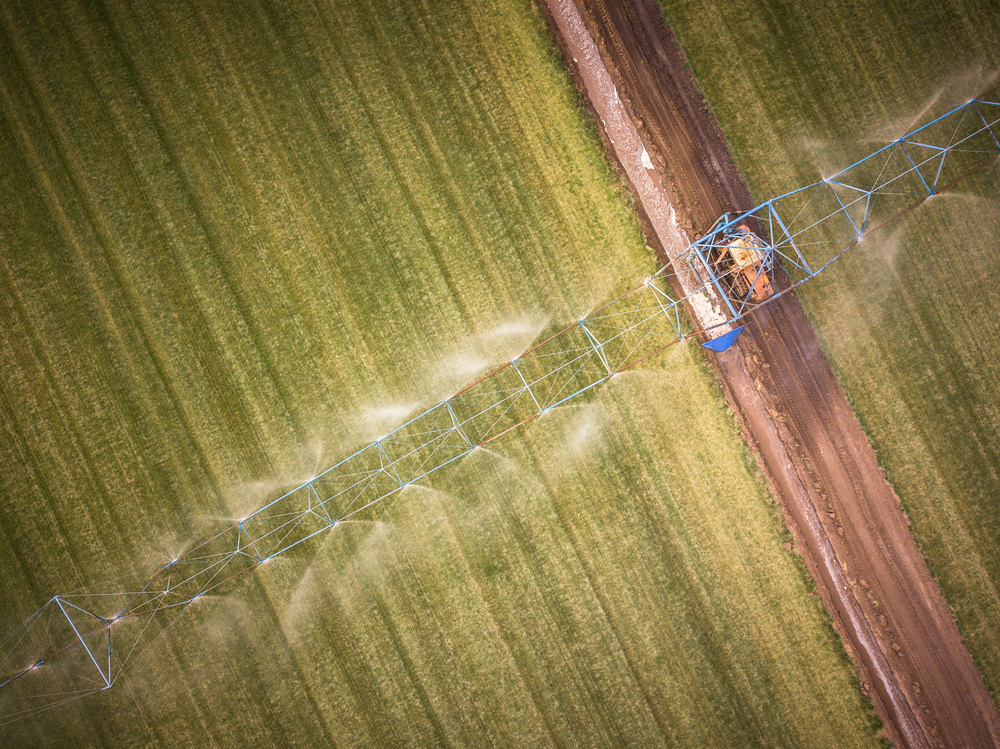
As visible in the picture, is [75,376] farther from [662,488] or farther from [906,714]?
[906,714]

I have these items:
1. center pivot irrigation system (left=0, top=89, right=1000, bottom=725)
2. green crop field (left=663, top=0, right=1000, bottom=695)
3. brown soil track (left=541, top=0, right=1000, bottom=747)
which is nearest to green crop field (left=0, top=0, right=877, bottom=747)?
center pivot irrigation system (left=0, top=89, right=1000, bottom=725)

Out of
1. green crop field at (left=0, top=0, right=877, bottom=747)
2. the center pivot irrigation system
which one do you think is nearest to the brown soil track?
green crop field at (left=0, top=0, right=877, bottom=747)

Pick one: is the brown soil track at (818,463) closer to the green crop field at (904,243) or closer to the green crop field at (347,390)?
the green crop field at (904,243)

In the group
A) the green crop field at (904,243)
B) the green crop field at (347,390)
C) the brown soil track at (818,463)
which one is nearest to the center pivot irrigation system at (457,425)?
the green crop field at (347,390)

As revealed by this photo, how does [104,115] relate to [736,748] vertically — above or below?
above

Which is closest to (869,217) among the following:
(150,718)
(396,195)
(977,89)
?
(977,89)

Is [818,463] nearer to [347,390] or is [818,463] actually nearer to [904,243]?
[904,243]

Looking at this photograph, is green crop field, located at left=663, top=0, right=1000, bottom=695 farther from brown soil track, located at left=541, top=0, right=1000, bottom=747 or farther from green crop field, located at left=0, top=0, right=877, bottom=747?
green crop field, located at left=0, top=0, right=877, bottom=747
